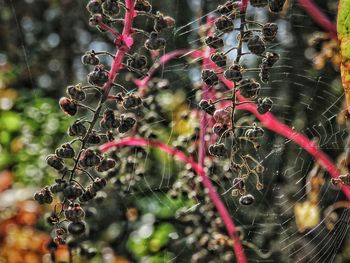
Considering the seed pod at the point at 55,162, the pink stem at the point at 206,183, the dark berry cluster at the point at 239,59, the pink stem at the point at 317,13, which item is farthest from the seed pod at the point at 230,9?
the pink stem at the point at 206,183

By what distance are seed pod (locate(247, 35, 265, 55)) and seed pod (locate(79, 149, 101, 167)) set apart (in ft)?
0.88

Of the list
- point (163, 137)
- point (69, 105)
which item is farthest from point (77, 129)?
point (163, 137)

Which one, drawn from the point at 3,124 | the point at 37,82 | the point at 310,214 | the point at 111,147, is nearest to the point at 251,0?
the point at 111,147

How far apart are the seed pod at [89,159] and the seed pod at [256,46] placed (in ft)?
0.88

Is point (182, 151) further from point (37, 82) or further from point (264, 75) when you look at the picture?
point (37, 82)

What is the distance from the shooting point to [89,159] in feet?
2.88

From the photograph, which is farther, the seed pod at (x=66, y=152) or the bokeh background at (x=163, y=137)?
the bokeh background at (x=163, y=137)

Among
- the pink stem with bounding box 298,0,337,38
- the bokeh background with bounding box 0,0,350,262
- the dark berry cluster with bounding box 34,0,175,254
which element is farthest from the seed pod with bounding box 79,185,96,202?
the pink stem with bounding box 298,0,337,38

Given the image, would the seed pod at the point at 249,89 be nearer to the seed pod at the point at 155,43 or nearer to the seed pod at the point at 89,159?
the seed pod at the point at 155,43

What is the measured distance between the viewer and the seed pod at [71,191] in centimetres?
85

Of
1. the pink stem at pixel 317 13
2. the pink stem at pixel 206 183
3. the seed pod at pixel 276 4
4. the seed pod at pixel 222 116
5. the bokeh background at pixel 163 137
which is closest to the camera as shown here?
the seed pod at pixel 276 4

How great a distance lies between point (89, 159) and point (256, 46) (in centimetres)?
29

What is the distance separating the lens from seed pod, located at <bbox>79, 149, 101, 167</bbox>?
2.87 ft

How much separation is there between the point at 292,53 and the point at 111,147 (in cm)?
70
